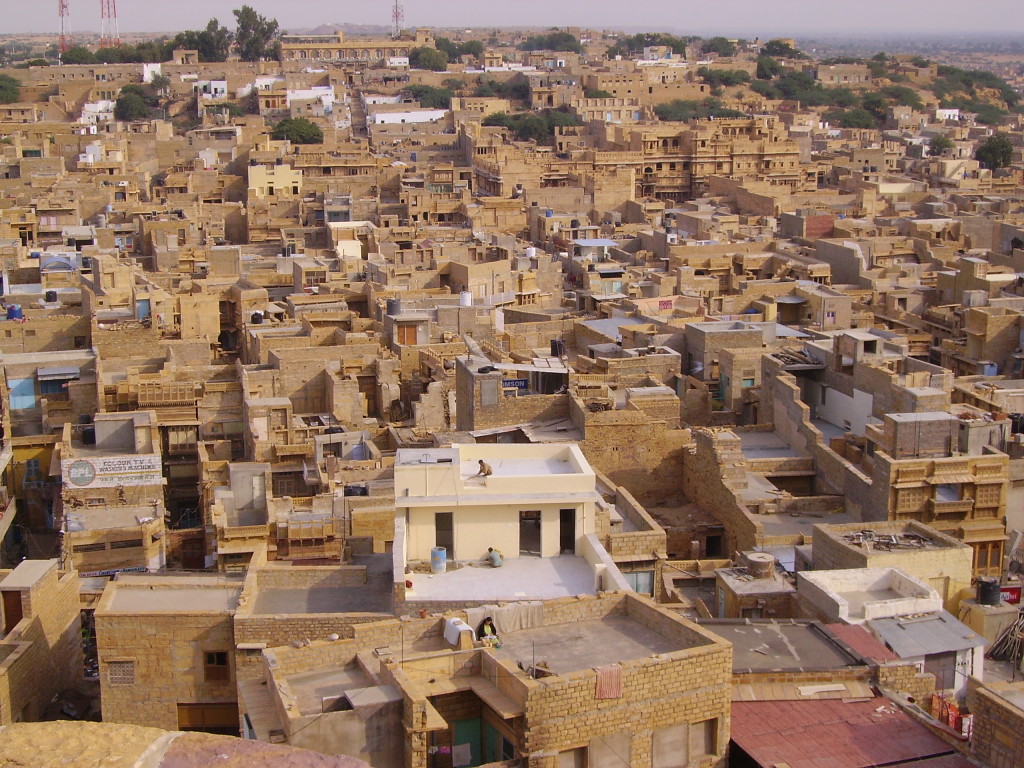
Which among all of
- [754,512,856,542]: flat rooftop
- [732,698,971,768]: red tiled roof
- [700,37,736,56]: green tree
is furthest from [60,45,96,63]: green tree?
[732,698,971,768]: red tiled roof

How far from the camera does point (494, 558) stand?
14.4 m

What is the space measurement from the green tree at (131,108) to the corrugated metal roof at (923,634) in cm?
7691

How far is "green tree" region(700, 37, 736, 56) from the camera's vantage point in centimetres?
13338

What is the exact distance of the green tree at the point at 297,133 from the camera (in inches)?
2798

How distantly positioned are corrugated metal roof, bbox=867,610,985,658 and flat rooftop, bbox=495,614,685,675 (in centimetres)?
335

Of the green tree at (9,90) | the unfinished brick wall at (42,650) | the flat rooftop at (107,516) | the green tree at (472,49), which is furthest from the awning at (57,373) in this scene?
the green tree at (472,49)

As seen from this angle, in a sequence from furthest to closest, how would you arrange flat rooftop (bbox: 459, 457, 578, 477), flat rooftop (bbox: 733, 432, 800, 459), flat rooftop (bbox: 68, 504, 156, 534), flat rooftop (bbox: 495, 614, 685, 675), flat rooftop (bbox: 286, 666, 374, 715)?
1. flat rooftop (bbox: 733, 432, 800, 459)
2. flat rooftop (bbox: 68, 504, 156, 534)
3. flat rooftop (bbox: 459, 457, 578, 477)
4. flat rooftop (bbox: 495, 614, 685, 675)
5. flat rooftop (bbox: 286, 666, 374, 715)

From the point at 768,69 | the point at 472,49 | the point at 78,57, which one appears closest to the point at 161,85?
the point at 78,57

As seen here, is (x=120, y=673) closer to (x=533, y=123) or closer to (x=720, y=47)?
(x=533, y=123)

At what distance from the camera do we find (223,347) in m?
35.4

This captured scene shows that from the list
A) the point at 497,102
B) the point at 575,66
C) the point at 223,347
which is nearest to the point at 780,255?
the point at 223,347

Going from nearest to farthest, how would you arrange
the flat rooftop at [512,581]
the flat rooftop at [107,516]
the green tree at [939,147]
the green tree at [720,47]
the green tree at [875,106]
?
the flat rooftop at [512,581] < the flat rooftop at [107,516] < the green tree at [939,147] < the green tree at [875,106] < the green tree at [720,47]

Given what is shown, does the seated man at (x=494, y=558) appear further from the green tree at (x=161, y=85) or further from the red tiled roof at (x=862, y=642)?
the green tree at (x=161, y=85)

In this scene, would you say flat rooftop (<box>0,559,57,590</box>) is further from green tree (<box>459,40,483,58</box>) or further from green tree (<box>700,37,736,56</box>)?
green tree (<box>700,37,736,56</box>)
